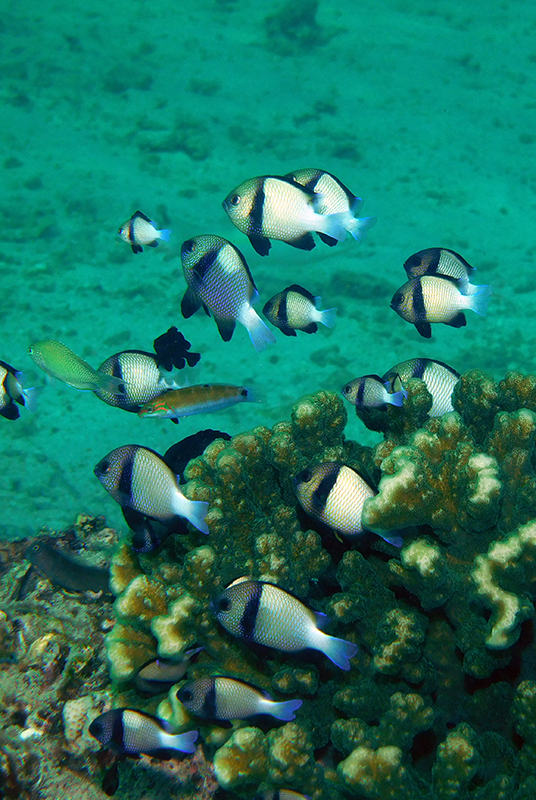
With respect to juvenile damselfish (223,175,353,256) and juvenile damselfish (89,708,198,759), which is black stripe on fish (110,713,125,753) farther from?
juvenile damselfish (223,175,353,256)

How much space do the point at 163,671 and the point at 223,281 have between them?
2.11 metres

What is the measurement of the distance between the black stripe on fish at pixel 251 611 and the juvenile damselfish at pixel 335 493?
1.52 ft

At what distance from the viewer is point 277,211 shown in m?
2.97

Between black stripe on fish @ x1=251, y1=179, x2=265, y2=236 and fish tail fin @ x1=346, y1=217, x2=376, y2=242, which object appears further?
fish tail fin @ x1=346, y1=217, x2=376, y2=242

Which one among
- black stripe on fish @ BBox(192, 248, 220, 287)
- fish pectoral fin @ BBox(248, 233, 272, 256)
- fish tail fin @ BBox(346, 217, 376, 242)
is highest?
fish tail fin @ BBox(346, 217, 376, 242)

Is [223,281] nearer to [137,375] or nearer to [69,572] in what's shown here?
[137,375]

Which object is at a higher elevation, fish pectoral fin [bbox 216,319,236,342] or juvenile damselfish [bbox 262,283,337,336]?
fish pectoral fin [bbox 216,319,236,342]

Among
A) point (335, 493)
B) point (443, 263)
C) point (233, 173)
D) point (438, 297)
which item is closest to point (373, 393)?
point (438, 297)

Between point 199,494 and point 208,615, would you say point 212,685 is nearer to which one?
point 208,615

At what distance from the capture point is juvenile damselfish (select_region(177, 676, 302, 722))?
7.10ft

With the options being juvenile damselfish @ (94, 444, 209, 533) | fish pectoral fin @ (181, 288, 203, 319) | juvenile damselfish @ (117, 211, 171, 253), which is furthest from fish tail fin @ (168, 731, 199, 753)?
juvenile damselfish @ (117, 211, 171, 253)

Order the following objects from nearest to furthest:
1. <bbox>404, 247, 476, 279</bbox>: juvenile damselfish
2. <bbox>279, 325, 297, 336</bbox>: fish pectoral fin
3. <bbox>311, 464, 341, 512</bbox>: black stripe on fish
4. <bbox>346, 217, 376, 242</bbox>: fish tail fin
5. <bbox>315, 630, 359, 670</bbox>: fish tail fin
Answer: <bbox>315, 630, 359, 670</bbox>: fish tail fin < <bbox>311, 464, 341, 512</bbox>: black stripe on fish < <bbox>346, 217, 376, 242</bbox>: fish tail fin < <bbox>404, 247, 476, 279</bbox>: juvenile damselfish < <bbox>279, 325, 297, 336</bbox>: fish pectoral fin

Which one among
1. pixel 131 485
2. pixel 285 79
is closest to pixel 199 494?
pixel 131 485

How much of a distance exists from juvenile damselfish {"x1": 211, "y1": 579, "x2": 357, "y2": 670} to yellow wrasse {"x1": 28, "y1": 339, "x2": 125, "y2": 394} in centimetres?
187
